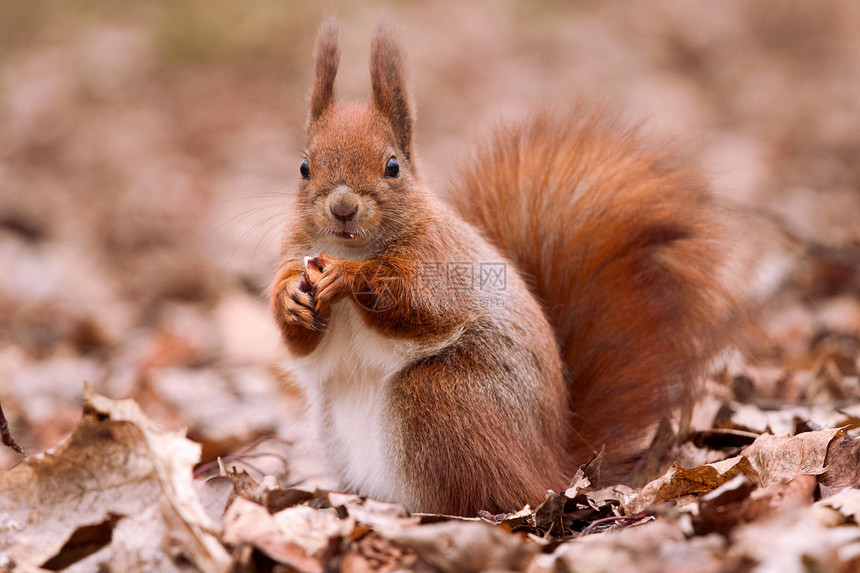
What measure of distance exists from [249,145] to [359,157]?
18.1 ft

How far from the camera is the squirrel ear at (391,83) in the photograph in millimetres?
2395

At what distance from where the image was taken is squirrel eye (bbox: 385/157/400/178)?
2.36m

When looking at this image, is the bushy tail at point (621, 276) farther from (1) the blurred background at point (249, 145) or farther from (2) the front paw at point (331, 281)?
(2) the front paw at point (331, 281)

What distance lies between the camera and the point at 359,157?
2309 mm

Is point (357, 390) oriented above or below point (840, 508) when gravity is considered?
above

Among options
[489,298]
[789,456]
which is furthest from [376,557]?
[789,456]

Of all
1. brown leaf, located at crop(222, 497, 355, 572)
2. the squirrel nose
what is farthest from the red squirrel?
brown leaf, located at crop(222, 497, 355, 572)

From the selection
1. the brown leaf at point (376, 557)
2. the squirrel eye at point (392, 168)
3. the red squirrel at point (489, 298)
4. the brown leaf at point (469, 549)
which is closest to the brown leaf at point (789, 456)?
the red squirrel at point (489, 298)

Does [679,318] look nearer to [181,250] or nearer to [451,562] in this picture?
[451,562]

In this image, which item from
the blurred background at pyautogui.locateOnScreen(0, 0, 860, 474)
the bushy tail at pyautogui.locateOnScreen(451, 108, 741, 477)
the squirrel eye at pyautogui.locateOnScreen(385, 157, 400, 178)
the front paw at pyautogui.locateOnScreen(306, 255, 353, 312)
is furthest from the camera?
the blurred background at pyautogui.locateOnScreen(0, 0, 860, 474)

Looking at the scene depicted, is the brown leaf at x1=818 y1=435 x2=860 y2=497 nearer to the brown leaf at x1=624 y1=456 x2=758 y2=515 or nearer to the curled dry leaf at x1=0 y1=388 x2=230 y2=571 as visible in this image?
the brown leaf at x1=624 y1=456 x2=758 y2=515

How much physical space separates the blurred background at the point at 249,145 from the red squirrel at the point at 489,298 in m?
0.23

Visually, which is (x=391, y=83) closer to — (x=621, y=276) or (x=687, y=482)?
(x=621, y=276)

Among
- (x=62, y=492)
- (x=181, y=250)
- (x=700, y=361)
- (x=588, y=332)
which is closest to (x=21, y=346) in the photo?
(x=181, y=250)
